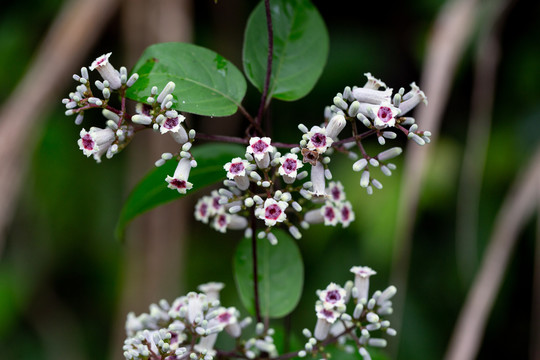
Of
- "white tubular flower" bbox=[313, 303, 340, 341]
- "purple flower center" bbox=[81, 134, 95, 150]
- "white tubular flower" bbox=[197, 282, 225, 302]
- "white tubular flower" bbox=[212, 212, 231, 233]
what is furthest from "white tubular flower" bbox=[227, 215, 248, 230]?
"purple flower center" bbox=[81, 134, 95, 150]

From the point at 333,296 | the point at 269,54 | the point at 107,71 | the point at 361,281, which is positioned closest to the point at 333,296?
the point at 333,296

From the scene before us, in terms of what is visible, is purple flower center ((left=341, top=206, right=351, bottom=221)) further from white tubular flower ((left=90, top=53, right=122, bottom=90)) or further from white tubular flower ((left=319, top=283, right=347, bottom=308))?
white tubular flower ((left=90, top=53, right=122, bottom=90))

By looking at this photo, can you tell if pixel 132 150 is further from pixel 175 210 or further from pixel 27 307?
pixel 27 307

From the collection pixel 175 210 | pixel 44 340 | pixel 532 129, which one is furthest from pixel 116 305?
pixel 532 129

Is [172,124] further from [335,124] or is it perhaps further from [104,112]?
[335,124]

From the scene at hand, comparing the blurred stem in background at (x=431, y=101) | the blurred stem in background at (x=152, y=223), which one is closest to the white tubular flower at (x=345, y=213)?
the blurred stem in background at (x=431, y=101)

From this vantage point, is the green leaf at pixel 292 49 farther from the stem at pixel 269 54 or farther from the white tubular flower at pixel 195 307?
the white tubular flower at pixel 195 307
